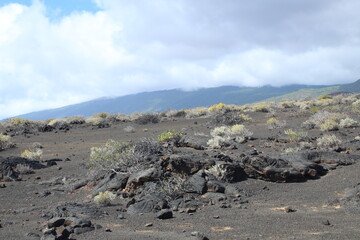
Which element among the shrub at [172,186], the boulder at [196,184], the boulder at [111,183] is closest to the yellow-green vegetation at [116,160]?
the boulder at [111,183]

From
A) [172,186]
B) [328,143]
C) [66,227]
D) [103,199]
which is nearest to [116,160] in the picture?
[103,199]

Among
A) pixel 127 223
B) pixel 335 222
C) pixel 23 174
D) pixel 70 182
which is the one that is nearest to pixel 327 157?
pixel 335 222

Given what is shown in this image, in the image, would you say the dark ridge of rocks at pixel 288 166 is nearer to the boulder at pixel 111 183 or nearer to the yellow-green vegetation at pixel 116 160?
the yellow-green vegetation at pixel 116 160

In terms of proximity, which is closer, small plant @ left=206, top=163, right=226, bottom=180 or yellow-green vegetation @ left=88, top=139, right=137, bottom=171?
small plant @ left=206, top=163, right=226, bottom=180

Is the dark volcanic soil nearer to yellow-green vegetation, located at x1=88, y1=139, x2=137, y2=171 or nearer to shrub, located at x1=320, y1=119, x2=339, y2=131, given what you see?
yellow-green vegetation, located at x1=88, y1=139, x2=137, y2=171

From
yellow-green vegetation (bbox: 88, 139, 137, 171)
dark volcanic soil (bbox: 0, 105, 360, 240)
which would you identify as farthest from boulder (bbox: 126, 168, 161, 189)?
yellow-green vegetation (bbox: 88, 139, 137, 171)

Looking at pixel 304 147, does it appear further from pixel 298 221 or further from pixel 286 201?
pixel 298 221

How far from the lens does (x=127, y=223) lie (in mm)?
7277

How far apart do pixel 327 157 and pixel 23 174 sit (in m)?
11.1

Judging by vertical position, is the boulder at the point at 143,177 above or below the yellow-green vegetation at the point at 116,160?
below

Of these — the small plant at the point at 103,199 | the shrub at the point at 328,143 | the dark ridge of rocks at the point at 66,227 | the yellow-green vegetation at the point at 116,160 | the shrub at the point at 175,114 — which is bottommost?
the shrub at the point at 328,143

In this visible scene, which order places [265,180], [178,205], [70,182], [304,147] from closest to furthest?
[178,205] < [265,180] < [70,182] < [304,147]

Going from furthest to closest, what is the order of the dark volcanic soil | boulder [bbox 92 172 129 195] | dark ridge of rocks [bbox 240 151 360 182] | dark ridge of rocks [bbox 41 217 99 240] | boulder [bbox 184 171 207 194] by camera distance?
1. dark ridge of rocks [bbox 240 151 360 182]
2. boulder [bbox 92 172 129 195]
3. boulder [bbox 184 171 207 194]
4. the dark volcanic soil
5. dark ridge of rocks [bbox 41 217 99 240]

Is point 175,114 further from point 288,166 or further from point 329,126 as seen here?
point 288,166
